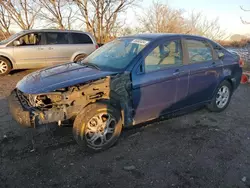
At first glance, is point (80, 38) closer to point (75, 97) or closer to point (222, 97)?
point (222, 97)

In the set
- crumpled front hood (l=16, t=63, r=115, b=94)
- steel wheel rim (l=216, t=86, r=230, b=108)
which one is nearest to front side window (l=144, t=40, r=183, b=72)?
crumpled front hood (l=16, t=63, r=115, b=94)

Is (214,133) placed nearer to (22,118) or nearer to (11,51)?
(22,118)

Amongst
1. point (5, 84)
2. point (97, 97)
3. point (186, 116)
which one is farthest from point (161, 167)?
point (5, 84)

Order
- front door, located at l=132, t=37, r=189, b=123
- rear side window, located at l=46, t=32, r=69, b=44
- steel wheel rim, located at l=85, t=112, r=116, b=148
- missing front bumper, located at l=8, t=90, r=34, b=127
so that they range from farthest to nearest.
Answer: rear side window, located at l=46, t=32, r=69, b=44 → front door, located at l=132, t=37, r=189, b=123 → steel wheel rim, located at l=85, t=112, r=116, b=148 → missing front bumper, located at l=8, t=90, r=34, b=127

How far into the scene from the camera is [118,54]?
3.53 meters

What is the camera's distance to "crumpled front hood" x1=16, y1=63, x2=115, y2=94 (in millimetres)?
2717

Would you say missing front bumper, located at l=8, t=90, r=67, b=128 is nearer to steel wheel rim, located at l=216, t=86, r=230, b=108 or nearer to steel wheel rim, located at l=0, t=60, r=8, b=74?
steel wheel rim, located at l=216, t=86, r=230, b=108

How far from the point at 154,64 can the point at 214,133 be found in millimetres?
1607

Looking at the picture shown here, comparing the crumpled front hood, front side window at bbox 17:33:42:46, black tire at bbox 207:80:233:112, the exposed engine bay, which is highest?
front side window at bbox 17:33:42:46

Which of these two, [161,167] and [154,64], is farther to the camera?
[154,64]

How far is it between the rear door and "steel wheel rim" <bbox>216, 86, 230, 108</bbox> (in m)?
0.31

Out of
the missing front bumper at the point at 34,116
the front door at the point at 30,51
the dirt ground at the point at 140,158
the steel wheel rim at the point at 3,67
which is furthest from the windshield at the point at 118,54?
the steel wheel rim at the point at 3,67

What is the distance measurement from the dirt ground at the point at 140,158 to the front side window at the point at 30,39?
15.4 feet

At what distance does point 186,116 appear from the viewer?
4219mm
